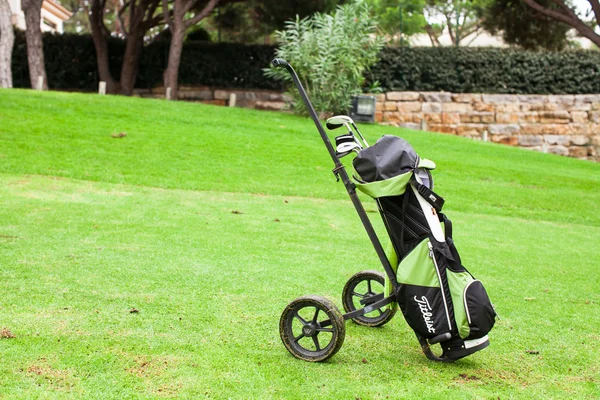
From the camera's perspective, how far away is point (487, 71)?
24.4 metres

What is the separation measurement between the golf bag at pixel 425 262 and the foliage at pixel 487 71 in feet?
65.3

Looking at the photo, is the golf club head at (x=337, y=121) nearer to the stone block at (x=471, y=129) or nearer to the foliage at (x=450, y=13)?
the stone block at (x=471, y=129)

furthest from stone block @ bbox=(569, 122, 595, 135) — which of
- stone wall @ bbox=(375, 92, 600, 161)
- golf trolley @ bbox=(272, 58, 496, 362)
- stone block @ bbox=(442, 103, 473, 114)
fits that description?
golf trolley @ bbox=(272, 58, 496, 362)

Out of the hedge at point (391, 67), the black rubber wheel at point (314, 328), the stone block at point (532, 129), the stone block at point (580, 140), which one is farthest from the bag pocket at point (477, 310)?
the stone block at point (580, 140)

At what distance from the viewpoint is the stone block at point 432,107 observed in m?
23.9

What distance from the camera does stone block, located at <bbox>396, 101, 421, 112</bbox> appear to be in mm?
23609

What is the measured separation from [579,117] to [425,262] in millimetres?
23550

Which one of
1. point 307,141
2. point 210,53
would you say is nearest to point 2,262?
point 307,141

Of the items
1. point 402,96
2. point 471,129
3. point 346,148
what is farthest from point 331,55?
point 346,148

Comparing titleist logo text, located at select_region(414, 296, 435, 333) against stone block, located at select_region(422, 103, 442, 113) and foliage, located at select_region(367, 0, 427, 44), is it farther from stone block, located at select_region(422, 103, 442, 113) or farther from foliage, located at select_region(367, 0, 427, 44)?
foliage, located at select_region(367, 0, 427, 44)

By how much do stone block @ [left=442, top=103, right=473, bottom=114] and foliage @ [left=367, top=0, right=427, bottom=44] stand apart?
2.90 meters

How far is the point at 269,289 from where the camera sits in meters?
5.31

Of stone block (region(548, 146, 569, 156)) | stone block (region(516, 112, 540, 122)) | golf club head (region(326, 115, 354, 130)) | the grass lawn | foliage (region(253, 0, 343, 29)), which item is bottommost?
stone block (region(548, 146, 569, 156))

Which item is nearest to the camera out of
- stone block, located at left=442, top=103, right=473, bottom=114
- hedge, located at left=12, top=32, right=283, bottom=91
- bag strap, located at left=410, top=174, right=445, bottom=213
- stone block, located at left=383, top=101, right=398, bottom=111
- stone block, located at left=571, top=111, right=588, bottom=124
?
bag strap, located at left=410, top=174, right=445, bottom=213
